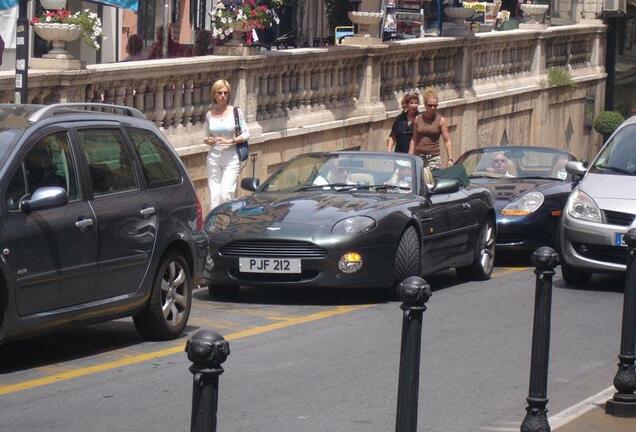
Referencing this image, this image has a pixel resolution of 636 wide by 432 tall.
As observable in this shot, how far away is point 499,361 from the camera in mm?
10734

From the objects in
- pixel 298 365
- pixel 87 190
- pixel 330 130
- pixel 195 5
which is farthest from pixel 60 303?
pixel 195 5

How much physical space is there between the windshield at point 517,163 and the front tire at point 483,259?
9.72 feet

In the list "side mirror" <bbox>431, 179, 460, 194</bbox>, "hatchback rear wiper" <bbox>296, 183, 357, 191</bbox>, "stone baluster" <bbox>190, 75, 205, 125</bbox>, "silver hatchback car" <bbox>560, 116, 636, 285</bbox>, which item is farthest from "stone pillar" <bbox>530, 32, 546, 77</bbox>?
"hatchback rear wiper" <bbox>296, 183, 357, 191</bbox>

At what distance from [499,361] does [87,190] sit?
9.95 ft

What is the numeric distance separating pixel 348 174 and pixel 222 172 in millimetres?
2442

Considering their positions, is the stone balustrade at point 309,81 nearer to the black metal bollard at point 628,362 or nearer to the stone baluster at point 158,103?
the stone baluster at point 158,103

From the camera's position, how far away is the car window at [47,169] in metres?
9.57

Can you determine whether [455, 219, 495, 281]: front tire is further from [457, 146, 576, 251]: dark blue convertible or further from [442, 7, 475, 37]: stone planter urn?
[442, 7, 475, 37]: stone planter urn

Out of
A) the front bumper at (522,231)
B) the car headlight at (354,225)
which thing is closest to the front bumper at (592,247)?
the front bumper at (522,231)

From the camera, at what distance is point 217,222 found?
44.5ft

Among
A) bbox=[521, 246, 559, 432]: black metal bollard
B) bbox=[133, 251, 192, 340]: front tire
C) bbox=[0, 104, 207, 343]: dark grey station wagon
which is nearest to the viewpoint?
bbox=[521, 246, 559, 432]: black metal bollard

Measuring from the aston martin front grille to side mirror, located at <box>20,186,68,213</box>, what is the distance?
3.61m

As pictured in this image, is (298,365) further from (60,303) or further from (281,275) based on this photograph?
(281,275)

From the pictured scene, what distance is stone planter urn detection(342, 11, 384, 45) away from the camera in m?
22.9
